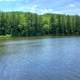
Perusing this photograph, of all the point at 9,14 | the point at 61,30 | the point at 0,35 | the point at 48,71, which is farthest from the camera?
the point at 61,30

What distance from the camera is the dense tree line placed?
6069cm

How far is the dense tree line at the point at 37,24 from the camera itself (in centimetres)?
6069

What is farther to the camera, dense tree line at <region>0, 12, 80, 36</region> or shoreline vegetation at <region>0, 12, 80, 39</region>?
dense tree line at <region>0, 12, 80, 36</region>

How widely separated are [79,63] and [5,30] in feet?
136

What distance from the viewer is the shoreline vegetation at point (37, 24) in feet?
198

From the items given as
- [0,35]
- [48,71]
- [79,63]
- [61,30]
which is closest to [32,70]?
[48,71]

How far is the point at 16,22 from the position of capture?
62.9 m

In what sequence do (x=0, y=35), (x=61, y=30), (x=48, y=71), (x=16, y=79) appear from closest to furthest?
1. (x=16, y=79)
2. (x=48, y=71)
3. (x=0, y=35)
4. (x=61, y=30)

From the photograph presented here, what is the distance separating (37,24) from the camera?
6806 centimetres

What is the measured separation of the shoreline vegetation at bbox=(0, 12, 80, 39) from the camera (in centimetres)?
6047

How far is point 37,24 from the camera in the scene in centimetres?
6806

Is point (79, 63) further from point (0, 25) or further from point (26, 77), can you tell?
point (0, 25)

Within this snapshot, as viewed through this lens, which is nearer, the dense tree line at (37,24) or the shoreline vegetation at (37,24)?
the shoreline vegetation at (37,24)

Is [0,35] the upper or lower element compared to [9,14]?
lower
